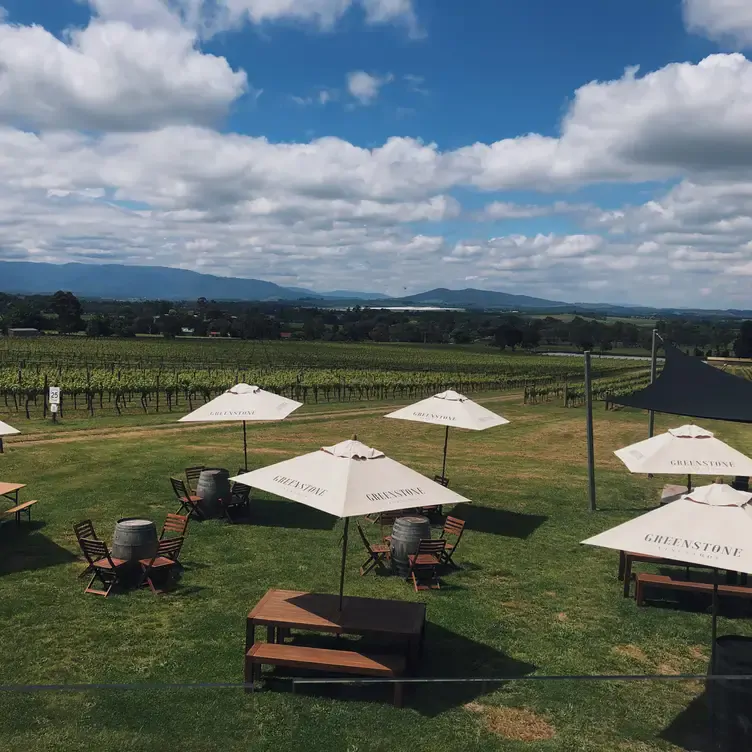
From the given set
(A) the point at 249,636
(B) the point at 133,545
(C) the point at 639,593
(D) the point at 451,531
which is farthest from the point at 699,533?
(B) the point at 133,545

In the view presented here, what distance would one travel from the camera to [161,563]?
8.95 m

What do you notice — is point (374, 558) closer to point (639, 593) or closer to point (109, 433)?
→ point (639, 593)

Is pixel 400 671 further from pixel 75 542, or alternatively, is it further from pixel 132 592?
pixel 75 542

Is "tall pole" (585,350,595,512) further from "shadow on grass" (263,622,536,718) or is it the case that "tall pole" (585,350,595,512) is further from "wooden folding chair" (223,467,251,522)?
"wooden folding chair" (223,467,251,522)

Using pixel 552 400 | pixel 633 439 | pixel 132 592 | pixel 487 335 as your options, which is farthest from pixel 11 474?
pixel 487 335

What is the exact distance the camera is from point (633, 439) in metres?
25.2


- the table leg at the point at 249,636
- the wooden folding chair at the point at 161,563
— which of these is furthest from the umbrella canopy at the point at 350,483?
the wooden folding chair at the point at 161,563

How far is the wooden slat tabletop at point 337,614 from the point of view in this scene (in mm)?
6531

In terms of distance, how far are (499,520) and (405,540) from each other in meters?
3.89

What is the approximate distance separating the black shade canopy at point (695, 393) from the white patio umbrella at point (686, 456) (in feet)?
5.48

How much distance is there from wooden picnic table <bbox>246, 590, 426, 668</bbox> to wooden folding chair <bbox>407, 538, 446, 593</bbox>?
1.99 m

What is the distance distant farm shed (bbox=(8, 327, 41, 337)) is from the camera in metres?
121

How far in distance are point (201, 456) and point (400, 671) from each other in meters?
12.6

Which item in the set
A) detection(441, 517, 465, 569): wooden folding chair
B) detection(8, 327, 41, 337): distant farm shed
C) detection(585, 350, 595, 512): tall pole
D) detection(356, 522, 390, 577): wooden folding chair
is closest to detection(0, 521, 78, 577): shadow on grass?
detection(356, 522, 390, 577): wooden folding chair
